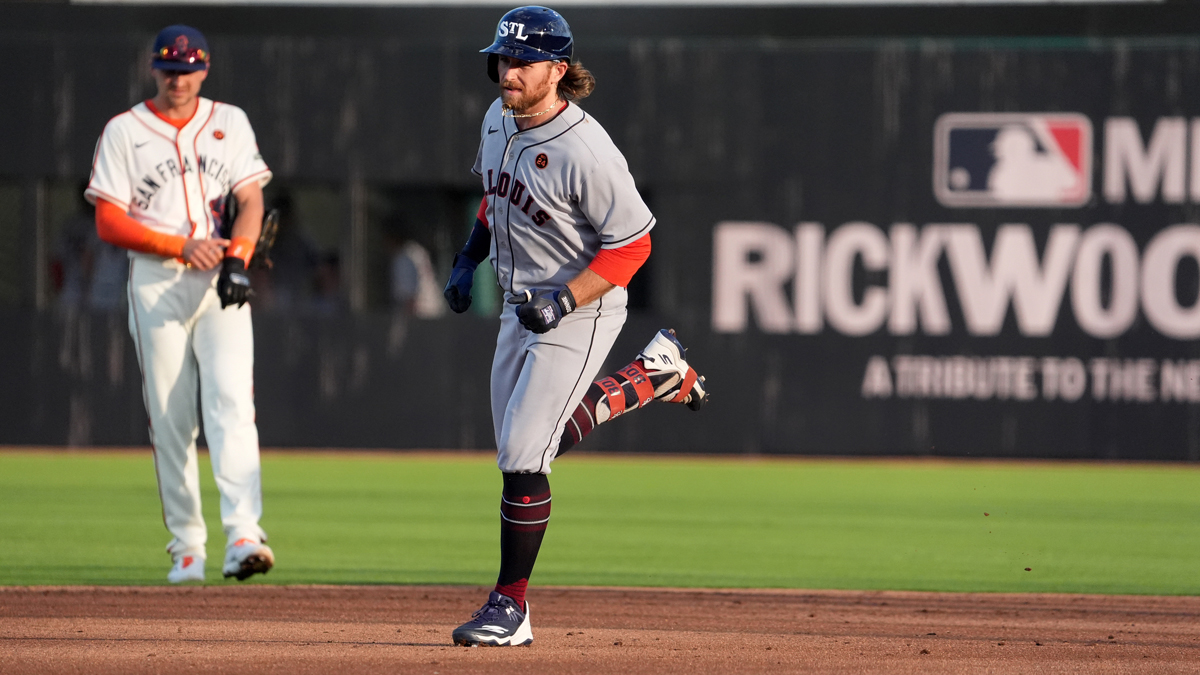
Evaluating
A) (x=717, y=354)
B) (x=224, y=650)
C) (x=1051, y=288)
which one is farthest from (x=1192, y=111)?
(x=224, y=650)

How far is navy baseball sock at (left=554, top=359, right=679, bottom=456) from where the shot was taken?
19.6ft

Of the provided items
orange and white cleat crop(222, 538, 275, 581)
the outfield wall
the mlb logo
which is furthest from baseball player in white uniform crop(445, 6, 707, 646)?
the mlb logo

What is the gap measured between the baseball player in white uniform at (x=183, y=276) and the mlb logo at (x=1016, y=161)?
30.6 ft

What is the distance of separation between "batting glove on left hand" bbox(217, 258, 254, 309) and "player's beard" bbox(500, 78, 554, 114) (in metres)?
2.01

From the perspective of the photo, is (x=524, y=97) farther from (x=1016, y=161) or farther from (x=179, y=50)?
(x=1016, y=161)

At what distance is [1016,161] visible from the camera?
50.1ft

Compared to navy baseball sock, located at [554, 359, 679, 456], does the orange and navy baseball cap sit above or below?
above

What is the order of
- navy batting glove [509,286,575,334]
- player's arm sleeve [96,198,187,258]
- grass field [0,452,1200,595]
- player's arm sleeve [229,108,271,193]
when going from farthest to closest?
grass field [0,452,1200,595] < player's arm sleeve [229,108,271,193] < player's arm sleeve [96,198,187,258] < navy batting glove [509,286,575,334]

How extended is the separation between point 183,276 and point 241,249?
32 centimetres

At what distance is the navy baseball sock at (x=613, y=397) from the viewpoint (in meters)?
5.98

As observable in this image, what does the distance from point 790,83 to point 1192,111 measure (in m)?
3.77

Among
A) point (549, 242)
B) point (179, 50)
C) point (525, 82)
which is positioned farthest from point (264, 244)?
point (525, 82)

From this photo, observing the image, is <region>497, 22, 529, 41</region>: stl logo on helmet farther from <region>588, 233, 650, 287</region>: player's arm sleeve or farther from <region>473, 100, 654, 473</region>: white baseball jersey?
<region>588, 233, 650, 287</region>: player's arm sleeve

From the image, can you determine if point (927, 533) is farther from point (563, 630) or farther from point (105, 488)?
point (105, 488)
